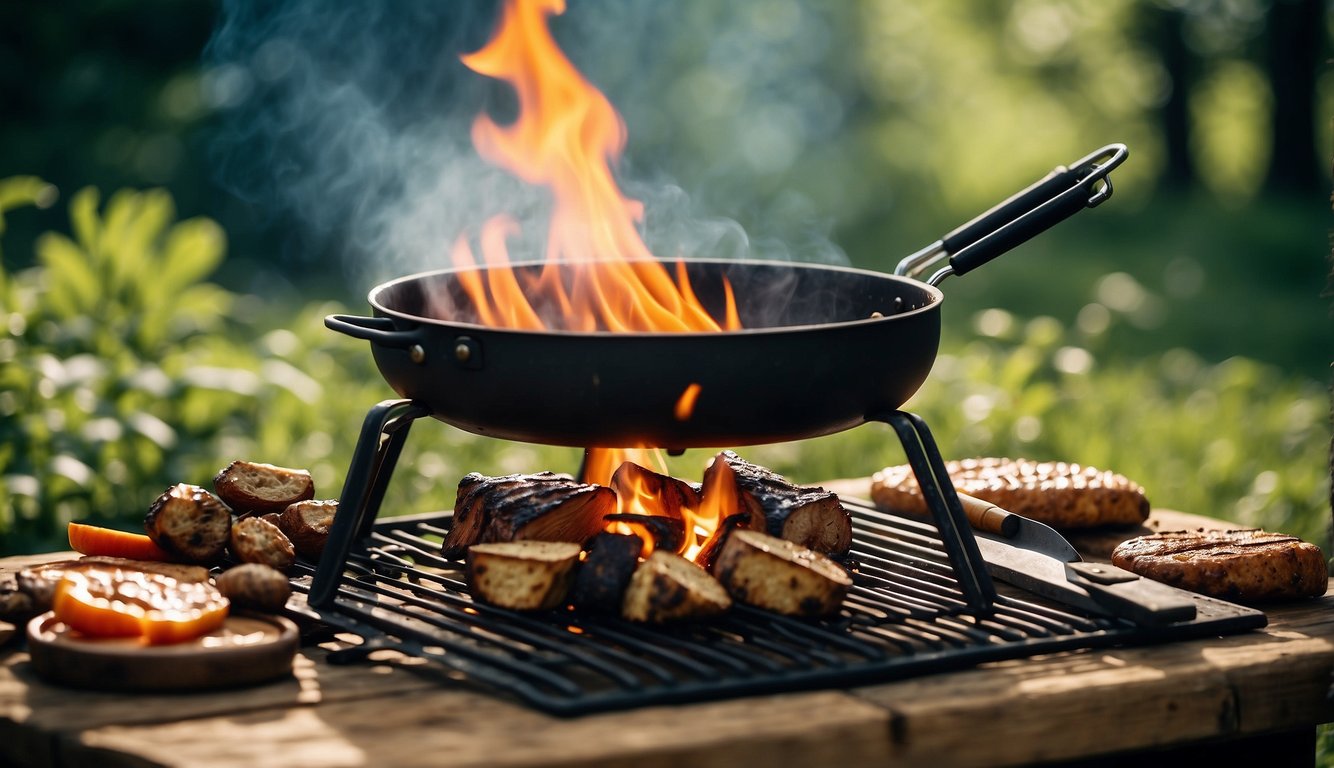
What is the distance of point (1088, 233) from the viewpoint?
559 inches

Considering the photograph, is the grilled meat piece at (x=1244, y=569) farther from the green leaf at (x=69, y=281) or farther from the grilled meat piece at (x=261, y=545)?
the green leaf at (x=69, y=281)

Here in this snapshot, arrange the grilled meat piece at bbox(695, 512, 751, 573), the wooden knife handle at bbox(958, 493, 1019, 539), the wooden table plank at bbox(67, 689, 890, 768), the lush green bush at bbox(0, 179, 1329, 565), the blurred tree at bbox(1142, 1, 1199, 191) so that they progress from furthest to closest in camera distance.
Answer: the blurred tree at bbox(1142, 1, 1199, 191)
the lush green bush at bbox(0, 179, 1329, 565)
the wooden knife handle at bbox(958, 493, 1019, 539)
the grilled meat piece at bbox(695, 512, 751, 573)
the wooden table plank at bbox(67, 689, 890, 768)

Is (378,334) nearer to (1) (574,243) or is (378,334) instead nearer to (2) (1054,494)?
(1) (574,243)

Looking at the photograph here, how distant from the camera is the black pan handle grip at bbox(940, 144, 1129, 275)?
2817 millimetres

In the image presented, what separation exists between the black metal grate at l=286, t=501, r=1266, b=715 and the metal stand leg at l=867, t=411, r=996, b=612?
0.04 meters

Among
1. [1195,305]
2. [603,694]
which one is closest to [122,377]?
[603,694]

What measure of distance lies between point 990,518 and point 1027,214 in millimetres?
638

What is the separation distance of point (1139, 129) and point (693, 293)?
61.6 feet

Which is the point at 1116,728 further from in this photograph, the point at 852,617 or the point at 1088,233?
the point at 1088,233

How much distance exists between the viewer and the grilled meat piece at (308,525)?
9.63 feet

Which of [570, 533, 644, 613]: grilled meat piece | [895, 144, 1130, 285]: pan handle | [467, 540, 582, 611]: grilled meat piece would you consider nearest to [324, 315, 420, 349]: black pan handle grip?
[467, 540, 582, 611]: grilled meat piece

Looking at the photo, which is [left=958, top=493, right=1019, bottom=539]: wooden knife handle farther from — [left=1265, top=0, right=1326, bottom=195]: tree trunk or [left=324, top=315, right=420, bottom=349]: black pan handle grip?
[left=1265, top=0, right=1326, bottom=195]: tree trunk

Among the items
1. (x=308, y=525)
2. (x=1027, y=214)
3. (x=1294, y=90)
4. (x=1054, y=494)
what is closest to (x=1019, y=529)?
(x=1054, y=494)

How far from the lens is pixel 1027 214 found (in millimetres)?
2871
